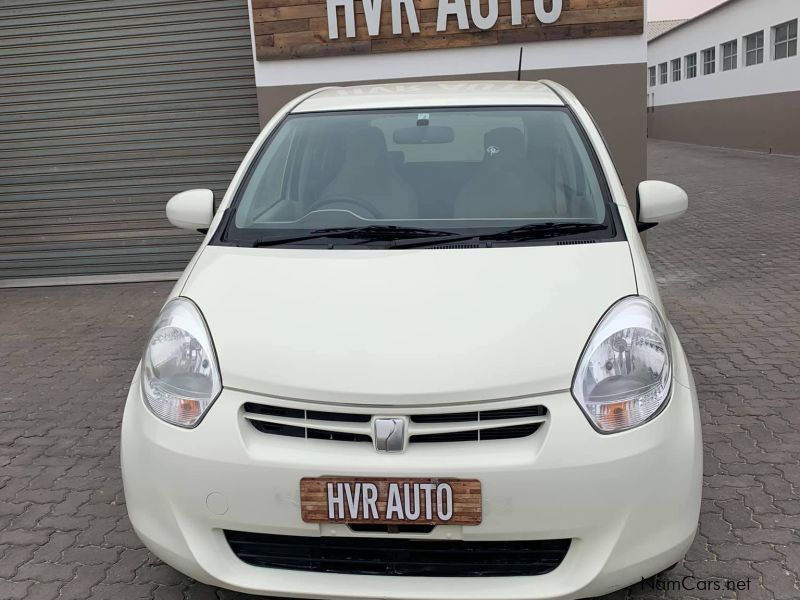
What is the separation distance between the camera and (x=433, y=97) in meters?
3.69

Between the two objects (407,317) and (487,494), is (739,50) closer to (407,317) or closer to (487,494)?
(407,317)

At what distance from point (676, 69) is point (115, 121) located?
2817cm

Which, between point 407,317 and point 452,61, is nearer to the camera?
point 407,317

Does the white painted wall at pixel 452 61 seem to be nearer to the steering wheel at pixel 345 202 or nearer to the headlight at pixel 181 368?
the steering wheel at pixel 345 202

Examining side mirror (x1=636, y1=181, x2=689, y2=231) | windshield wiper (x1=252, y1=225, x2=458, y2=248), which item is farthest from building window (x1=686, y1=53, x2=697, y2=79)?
windshield wiper (x1=252, y1=225, x2=458, y2=248)

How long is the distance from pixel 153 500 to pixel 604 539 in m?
1.27

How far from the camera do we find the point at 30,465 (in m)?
4.03

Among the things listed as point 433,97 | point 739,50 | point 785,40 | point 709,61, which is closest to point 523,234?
point 433,97

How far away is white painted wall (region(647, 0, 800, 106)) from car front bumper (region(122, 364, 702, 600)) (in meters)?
19.6

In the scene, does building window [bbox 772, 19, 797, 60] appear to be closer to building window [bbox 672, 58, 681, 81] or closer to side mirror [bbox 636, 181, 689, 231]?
building window [bbox 672, 58, 681, 81]

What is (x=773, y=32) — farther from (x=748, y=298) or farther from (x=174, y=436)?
(x=174, y=436)

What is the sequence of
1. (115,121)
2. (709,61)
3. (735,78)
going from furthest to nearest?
1. (709,61)
2. (735,78)
3. (115,121)

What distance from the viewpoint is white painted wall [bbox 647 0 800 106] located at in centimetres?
A: 2039

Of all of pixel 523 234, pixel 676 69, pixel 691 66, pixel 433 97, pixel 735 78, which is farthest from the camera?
pixel 676 69
